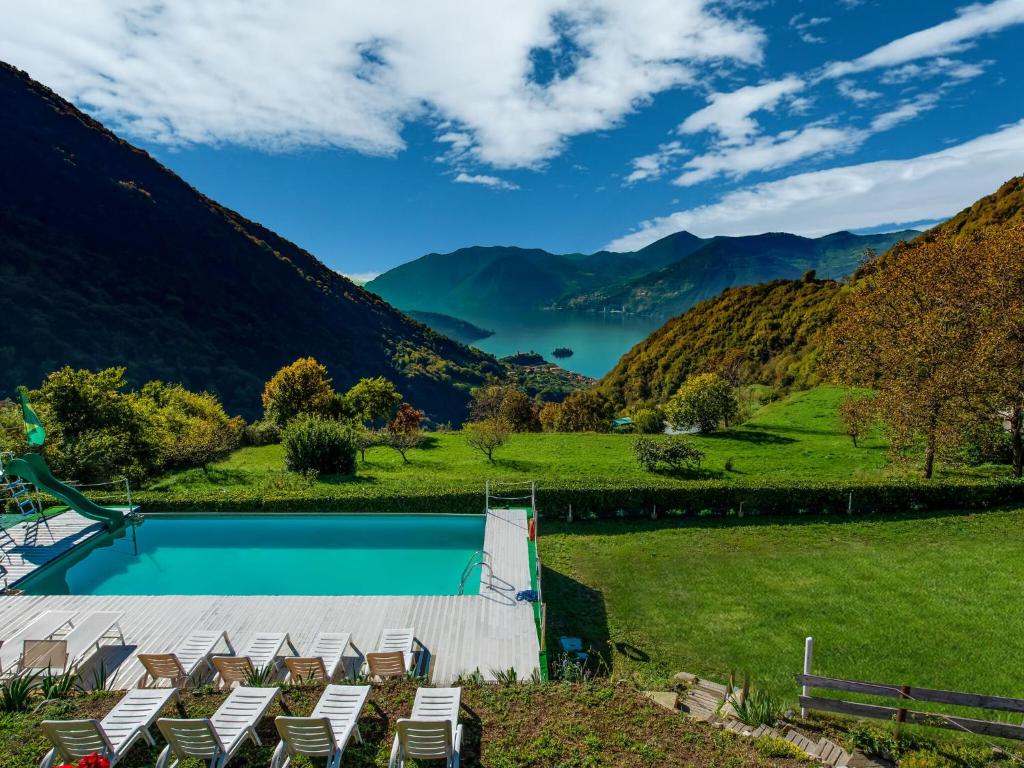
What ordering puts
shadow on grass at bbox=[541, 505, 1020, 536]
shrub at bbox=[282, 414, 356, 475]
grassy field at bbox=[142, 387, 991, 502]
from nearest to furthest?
1. shadow on grass at bbox=[541, 505, 1020, 536]
2. grassy field at bbox=[142, 387, 991, 502]
3. shrub at bbox=[282, 414, 356, 475]

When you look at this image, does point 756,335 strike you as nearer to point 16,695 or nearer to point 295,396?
point 295,396

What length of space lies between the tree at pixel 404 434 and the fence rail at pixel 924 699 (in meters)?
21.3

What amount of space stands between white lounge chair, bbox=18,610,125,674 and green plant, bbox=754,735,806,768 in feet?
33.5

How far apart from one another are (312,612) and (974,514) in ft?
63.7

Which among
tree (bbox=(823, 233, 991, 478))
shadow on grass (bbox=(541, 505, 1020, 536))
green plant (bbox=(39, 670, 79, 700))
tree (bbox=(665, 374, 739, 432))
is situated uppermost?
tree (bbox=(823, 233, 991, 478))

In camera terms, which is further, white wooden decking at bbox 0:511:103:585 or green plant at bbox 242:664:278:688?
white wooden decking at bbox 0:511:103:585

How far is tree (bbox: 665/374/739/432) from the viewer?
29703mm

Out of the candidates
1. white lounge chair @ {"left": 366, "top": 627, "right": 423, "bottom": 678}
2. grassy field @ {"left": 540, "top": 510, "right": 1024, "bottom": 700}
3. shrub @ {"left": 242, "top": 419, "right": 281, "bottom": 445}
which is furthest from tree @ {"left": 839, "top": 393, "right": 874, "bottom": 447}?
shrub @ {"left": 242, "top": 419, "right": 281, "bottom": 445}

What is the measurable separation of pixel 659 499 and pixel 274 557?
12.1 meters

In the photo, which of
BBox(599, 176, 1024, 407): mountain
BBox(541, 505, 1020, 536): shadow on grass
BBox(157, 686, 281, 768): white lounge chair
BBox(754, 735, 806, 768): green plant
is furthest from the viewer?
BBox(599, 176, 1024, 407): mountain

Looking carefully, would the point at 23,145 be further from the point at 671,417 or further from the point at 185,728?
the point at 185,728

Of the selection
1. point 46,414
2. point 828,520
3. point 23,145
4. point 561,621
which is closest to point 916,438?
point 828,520

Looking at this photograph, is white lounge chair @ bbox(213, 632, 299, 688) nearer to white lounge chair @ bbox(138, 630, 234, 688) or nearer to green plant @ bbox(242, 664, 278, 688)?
green plant @ bbox(242, 664, 278, 688)

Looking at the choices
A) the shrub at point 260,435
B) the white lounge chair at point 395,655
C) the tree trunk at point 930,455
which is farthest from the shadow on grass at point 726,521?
the shrub at point 260,435
